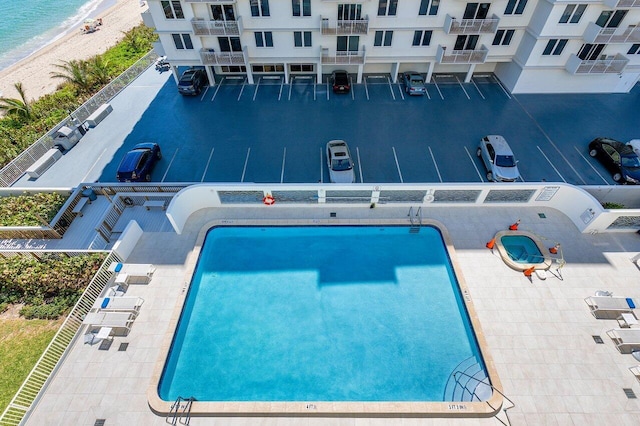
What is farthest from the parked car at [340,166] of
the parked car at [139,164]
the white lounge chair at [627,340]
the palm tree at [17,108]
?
the palm tree at [17,108]

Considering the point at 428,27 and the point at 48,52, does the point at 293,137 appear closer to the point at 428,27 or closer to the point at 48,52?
the point at 428,27

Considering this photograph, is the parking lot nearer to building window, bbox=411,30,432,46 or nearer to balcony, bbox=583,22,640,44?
building window, bbox=411,30,432,46

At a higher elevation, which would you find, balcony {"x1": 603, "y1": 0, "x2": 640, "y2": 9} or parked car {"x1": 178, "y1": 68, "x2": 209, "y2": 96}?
balcony {"x1": 603, "y1": 0, "x2": 640, "y2": 9}

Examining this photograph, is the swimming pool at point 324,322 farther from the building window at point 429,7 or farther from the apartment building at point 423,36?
the building window at point 429,7

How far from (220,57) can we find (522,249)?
28.8 metres

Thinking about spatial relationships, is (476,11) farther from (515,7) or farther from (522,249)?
(522,249)

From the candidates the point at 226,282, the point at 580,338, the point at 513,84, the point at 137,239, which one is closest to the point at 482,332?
the point at 580,338

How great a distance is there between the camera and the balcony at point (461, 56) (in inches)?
1139

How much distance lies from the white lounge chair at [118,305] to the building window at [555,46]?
35964 millimetres

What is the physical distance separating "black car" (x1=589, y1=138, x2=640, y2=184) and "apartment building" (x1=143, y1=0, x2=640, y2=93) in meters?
8.68

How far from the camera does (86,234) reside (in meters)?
19.0

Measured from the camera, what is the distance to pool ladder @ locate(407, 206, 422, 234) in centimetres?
1692

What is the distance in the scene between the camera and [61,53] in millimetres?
49719

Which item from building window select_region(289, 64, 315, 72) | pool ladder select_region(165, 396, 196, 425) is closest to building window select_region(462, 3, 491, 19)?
building window select_region(289, 64, 315, 72)
